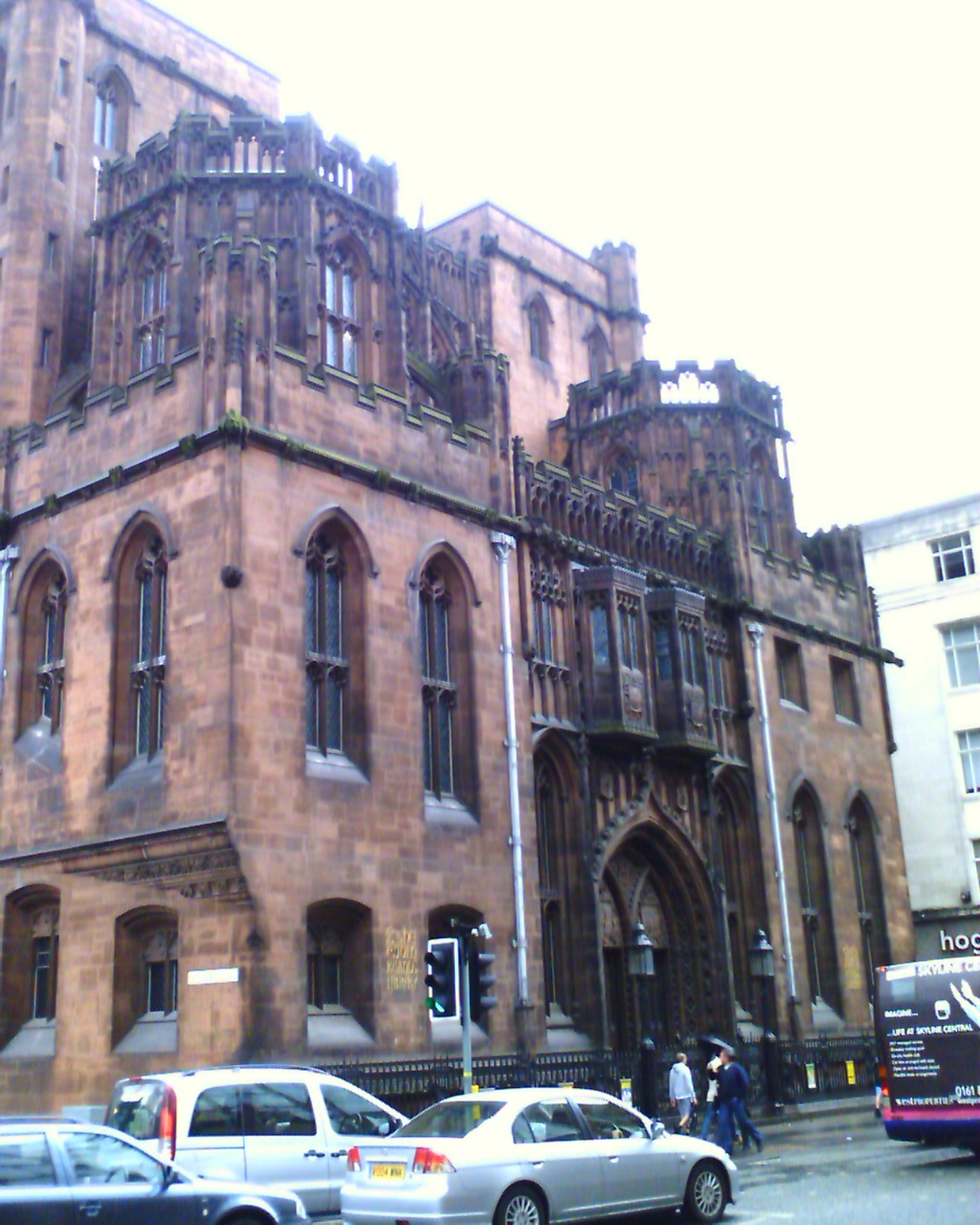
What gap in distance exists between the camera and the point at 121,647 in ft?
76.3

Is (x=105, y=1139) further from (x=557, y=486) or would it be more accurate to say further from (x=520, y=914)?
(x=557, y=486)

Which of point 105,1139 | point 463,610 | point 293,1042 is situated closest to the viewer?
point 105,1139

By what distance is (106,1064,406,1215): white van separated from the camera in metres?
13.4

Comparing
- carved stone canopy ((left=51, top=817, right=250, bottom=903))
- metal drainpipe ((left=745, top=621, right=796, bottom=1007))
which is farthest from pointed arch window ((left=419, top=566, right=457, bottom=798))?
metal drainpipe ((left=745, top=621, right=796, bottom=1007))

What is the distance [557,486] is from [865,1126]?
13688 mm

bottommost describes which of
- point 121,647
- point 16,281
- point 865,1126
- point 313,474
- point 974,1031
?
point 865,1126

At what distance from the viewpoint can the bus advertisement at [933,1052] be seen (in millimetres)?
17203

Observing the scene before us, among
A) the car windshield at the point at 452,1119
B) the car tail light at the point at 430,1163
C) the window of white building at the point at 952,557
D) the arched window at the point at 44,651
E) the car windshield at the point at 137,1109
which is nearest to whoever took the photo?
the car tail light at the point at 430,1163

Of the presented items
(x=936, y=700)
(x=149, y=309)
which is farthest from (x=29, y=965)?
(x=936, y=700)

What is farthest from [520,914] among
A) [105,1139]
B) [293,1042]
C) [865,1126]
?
[105,1139]

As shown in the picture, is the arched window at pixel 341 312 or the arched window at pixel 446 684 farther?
the arched window at pixel 341 312

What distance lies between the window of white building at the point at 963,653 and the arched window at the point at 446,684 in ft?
84.0

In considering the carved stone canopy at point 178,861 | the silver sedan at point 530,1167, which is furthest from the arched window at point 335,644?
the silver sedan at point 530,1167

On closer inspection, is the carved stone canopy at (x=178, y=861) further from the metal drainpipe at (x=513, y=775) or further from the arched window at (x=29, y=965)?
the metal drainpipe at (x=513, y=775)
